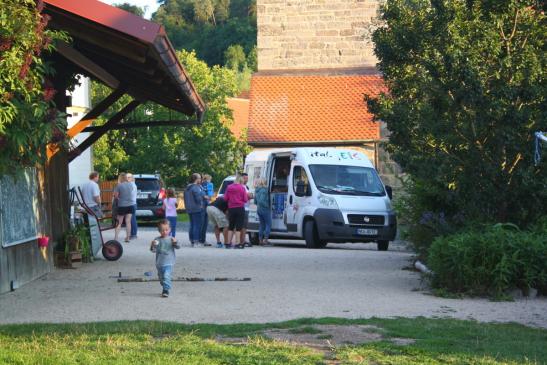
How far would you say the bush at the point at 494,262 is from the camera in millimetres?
13586

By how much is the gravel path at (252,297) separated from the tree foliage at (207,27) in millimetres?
93659

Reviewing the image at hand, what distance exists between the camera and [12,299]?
44.1ft

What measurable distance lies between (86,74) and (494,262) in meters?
8.24

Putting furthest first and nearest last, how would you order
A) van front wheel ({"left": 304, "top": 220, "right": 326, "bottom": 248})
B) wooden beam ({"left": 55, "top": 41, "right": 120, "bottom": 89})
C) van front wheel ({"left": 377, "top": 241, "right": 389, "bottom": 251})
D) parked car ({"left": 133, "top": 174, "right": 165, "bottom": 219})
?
parked car ({"left": 133, "top": 174, "right": 165, "bottom": 219})
van front wheel ({"left": 377, "top": 241, "right": 389, "bottom": 251})
van front wheel ({"left": 304, "top": 220, "right": 326, "bottom": 248})
wooden beam ({"left": 55, "top": 41, "right": 120, "bottom": 89})


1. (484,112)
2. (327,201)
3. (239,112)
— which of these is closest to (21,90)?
(484,112)

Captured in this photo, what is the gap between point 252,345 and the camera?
9023mm

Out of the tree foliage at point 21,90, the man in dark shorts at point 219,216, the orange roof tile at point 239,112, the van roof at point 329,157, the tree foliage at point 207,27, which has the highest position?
the tree foliage at point 207,27

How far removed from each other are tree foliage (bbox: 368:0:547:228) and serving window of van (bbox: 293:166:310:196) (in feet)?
26.9

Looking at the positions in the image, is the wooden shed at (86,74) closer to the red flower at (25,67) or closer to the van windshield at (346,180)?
the red flower at (25,67)

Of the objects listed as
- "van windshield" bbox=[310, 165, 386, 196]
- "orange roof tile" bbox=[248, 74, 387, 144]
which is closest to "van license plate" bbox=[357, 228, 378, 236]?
"van windshield" bbox=[310, 165, 386, 196]

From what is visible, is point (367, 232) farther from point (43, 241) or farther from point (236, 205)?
point (43, 241)

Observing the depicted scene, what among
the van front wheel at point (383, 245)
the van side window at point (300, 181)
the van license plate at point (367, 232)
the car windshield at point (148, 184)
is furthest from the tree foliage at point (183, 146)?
the van license plate at point (367, 232)

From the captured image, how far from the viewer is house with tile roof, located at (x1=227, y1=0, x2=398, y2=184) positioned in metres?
48.7

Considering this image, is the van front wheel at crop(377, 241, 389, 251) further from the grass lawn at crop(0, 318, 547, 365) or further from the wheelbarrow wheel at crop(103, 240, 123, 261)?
the grass lawn at crop(0, 318, 547, 365)
